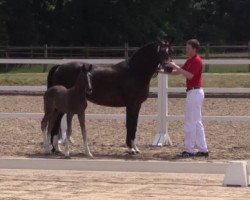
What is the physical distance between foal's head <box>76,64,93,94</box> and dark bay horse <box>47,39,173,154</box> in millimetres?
605

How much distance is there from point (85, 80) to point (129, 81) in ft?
3.23

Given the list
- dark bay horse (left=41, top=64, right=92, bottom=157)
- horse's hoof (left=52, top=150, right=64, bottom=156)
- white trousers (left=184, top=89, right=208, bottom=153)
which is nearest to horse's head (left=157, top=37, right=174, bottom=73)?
white trousers (left=184, top=89, right=208, bottom=153)

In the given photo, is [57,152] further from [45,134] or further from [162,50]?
[162,50]

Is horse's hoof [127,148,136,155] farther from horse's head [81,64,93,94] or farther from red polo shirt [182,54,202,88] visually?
red polo shirt [182,54,202,88]

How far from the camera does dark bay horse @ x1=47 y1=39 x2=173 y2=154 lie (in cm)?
1434

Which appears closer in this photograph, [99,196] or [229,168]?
[99,196]

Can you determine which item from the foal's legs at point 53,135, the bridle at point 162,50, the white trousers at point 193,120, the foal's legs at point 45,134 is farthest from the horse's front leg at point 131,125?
the foal's legs at point 45,134

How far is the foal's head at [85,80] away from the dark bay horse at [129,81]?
23.8 inches

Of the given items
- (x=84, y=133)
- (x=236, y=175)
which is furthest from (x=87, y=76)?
(x=236, y=175)

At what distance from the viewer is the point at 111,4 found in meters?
51.6

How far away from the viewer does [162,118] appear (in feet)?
52.3

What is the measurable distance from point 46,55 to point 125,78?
25435 mm

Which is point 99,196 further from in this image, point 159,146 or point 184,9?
point 184,9

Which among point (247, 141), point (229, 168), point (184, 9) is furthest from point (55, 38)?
point (229, 168)
